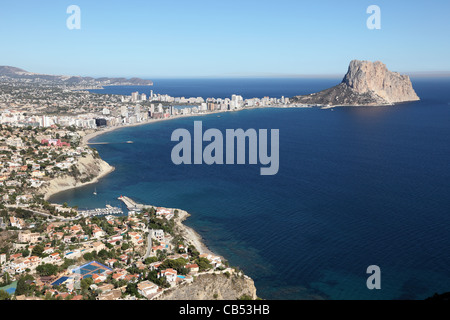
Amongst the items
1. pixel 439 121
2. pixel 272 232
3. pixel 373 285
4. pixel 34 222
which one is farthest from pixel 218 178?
pixel 439 121

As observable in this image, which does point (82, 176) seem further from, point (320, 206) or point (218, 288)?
point (218, 288)

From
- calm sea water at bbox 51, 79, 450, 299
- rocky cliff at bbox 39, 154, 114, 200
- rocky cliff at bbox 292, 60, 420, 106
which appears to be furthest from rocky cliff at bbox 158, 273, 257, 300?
rocky cliff at bbox 292, 60, 420, 106

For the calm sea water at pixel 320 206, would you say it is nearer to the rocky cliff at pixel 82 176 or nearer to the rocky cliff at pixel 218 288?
the rocky cliff at pixel 218 288

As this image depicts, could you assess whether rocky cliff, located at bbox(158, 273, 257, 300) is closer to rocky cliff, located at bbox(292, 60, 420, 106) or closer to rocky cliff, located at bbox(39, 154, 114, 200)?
rocky cliff, located at bbox(39, 154, 114, 200)

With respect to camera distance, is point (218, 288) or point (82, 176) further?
point (82, 176)

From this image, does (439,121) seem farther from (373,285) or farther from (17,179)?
(17,179)

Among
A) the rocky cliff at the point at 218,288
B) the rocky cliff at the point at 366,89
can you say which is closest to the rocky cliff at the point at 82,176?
the rocky cliff at the point at 218,288

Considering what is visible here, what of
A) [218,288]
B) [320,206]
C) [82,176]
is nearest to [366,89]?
[320,206]
